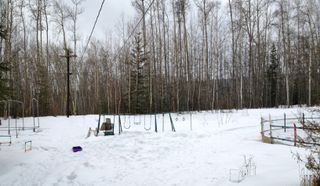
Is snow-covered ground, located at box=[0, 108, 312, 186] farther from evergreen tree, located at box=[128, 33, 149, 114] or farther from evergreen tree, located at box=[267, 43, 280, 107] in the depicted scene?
evergreen tree, located at box=[267, 43, 280, 107]

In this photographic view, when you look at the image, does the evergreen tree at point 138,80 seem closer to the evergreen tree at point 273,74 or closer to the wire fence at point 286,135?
the wire fence at point 286,135

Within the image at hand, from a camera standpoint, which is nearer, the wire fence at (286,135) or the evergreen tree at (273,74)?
the wire fence at (286,135)

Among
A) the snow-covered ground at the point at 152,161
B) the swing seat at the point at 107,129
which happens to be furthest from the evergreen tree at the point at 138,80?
the snow-covered ground at the point at 152,161

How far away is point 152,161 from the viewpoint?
9273 mm

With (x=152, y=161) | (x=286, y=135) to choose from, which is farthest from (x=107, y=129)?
(x=286, y=135)

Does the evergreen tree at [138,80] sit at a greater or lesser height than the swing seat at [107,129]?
greater

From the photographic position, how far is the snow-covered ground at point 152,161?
6.92m

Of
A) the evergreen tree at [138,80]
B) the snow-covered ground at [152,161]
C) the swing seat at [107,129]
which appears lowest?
the snow-covered ground at [152,161]

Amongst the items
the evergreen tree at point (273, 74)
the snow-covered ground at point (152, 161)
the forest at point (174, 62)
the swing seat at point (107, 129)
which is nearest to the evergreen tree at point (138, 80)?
the forest at point (174, 62)

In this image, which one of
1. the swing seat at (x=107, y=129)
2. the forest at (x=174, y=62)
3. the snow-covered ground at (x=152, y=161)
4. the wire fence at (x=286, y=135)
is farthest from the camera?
the forest at (x=174, y=62)

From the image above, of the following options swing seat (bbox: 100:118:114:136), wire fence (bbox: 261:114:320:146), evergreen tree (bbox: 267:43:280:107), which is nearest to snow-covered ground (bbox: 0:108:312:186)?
wire fence (bbox: 261:114:320:146)

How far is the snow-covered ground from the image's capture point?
692 centimetres

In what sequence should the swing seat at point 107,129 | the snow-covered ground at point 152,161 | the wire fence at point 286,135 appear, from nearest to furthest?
the wire fence at point 286,135, the snow-covered ground at point 152,161, the swing seat at point 107,129

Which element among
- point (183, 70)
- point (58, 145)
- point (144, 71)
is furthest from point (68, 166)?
point (183, 70)
